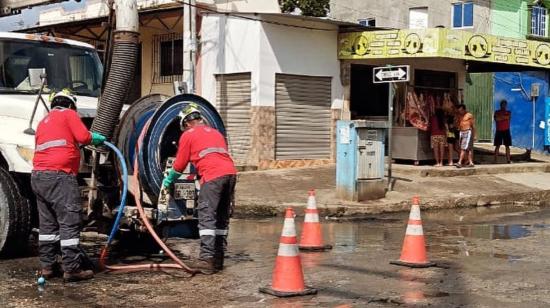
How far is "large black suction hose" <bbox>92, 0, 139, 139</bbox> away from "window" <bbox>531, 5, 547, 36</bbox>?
89.1ft

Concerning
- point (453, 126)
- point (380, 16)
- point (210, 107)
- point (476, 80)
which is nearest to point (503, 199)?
point (453, 126)

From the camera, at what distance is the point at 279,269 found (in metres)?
6.31

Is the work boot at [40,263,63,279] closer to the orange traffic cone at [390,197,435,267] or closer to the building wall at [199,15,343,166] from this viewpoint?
the orange traffic cone at [390,197,435,267]

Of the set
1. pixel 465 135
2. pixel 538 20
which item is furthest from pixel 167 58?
pixel 538 20

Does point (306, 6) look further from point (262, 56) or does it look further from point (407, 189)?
point (407, 189)

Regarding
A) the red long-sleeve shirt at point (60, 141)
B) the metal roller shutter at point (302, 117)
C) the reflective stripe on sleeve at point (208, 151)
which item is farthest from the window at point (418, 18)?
the red long-sleeve shirt at point (60, 141)

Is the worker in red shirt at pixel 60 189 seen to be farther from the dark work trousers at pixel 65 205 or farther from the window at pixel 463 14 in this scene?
the window at pixel 463 14

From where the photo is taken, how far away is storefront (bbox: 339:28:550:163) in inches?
711

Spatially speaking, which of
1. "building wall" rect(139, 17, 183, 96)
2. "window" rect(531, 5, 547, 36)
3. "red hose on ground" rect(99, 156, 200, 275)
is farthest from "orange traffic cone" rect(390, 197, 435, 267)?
"window" rect(531, 5, 547, 36)

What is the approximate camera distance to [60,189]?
22.2ft

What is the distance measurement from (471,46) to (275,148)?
5.58 m

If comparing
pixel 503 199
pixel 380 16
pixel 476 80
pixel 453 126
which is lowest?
pixel 503 199

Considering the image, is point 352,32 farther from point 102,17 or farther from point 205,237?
point 205,237

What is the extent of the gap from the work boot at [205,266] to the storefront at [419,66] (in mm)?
11880
